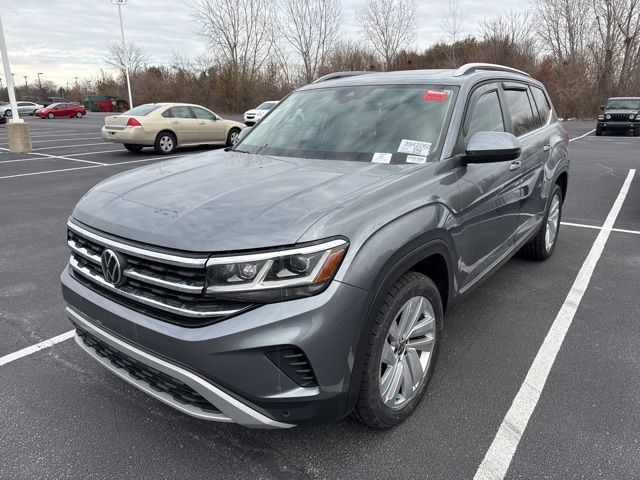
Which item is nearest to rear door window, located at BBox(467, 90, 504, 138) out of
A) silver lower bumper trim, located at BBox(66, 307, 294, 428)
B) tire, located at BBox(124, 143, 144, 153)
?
silver lower bumper trim, located at BBox(66, 307, 294, 428)

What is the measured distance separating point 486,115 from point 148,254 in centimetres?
254

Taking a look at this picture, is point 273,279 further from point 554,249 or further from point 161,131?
point 161,131

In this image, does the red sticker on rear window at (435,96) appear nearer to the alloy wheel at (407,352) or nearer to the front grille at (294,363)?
the alloy wheel at (407,352)

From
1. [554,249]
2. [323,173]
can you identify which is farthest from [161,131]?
[323,173]

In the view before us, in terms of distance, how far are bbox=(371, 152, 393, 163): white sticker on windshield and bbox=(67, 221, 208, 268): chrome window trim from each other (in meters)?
1.37

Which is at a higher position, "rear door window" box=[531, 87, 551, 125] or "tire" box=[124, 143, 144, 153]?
"rear door window" box=[531, 87, 551, 125]

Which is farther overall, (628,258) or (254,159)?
(628,258)

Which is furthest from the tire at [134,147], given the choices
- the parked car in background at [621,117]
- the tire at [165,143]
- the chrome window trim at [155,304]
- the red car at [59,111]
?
the red car at [59,111]

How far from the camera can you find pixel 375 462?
233cm

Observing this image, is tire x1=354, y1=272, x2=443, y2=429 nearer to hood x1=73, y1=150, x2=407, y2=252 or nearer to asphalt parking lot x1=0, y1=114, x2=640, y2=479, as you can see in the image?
asphalt parking lot x1=0, y1=114, x2=640, y2=479

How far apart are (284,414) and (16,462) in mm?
1408

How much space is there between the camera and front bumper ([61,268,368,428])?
1915 mm

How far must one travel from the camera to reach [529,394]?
9.37 feet

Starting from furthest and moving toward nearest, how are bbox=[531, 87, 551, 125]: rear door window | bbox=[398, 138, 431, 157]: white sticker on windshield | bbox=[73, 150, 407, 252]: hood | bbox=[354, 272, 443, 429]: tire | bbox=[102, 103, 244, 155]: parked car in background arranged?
bbox=[102, 103, 244, 155]: parked car in background < bbox=[531, 87, 551, 125]: rear door window < bbox=[398, 138, 431, 157]: white sticker on windshield < bbox=[354, 272, 443, 429]: tire < bbox=[73, 150, 407, 252]: hood
